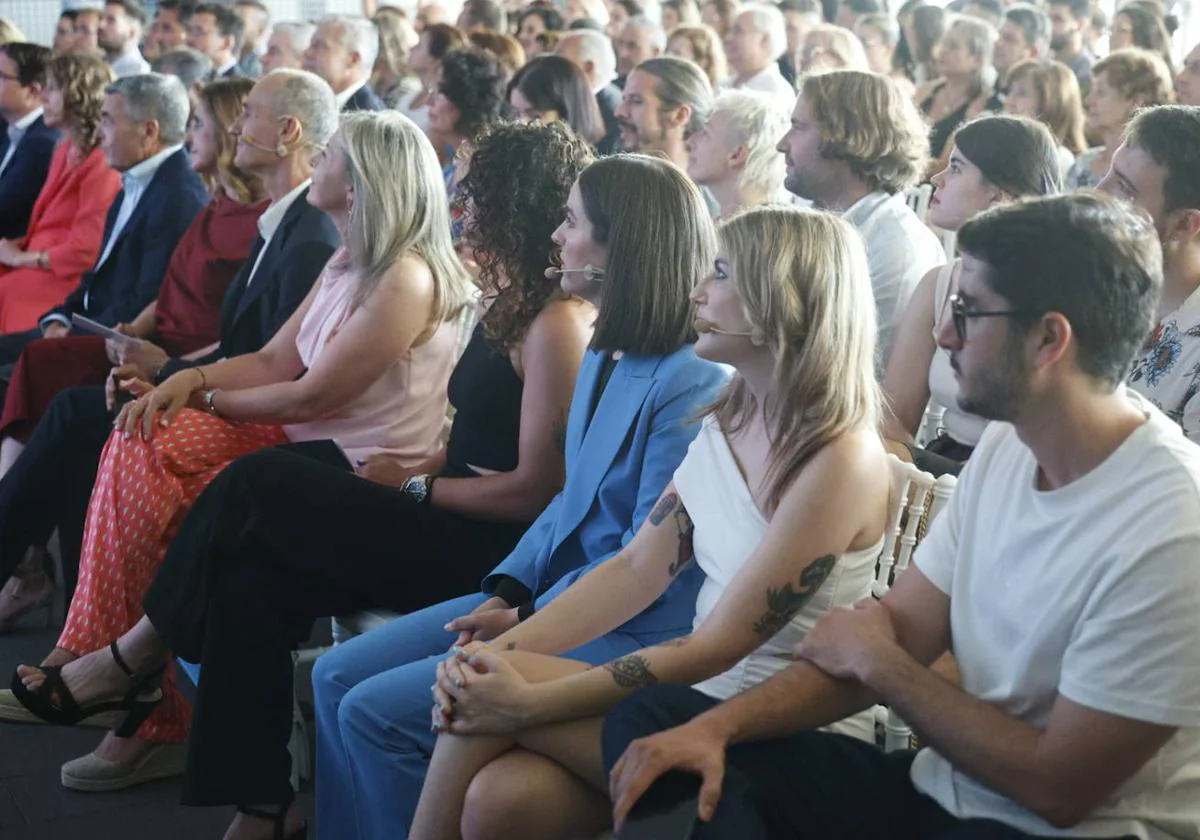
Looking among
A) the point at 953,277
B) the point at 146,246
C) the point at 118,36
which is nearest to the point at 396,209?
the point at 953,277

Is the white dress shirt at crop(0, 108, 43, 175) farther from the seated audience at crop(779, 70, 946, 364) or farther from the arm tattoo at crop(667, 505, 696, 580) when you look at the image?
the arm tattoo at crop(667, 505, 696, 580)

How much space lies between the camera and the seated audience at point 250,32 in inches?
354

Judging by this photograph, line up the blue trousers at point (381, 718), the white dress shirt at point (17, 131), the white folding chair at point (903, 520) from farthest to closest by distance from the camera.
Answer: the white dress shirt at point (17, 131)
the blue trousers at point (381, 718)
the white folding chair at point (903, 520)

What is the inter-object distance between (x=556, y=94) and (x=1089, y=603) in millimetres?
3297

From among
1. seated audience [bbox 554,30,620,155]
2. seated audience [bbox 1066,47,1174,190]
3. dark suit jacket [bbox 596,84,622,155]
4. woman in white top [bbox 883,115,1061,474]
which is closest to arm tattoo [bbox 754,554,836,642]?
woman in white top [bbox 883,115,1061,474]

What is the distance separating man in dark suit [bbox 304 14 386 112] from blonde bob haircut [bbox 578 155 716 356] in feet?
13.3

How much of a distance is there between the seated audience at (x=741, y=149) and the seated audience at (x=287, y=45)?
13.3ft

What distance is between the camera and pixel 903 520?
6.90 feet

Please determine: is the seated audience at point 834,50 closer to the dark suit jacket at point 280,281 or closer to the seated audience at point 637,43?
the seated audience at point 637,43

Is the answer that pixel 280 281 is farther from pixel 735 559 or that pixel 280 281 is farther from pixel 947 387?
pixel 735 559

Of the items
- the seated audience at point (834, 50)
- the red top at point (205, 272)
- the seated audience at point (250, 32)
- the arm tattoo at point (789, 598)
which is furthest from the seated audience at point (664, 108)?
the seated audience at point (250, 32)

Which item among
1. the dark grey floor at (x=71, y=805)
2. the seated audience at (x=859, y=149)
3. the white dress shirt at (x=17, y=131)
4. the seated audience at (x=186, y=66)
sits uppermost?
the seated audience at (x=859, y=149)

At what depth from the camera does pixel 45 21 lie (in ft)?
38.6

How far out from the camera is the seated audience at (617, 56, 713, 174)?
4.39 metres
